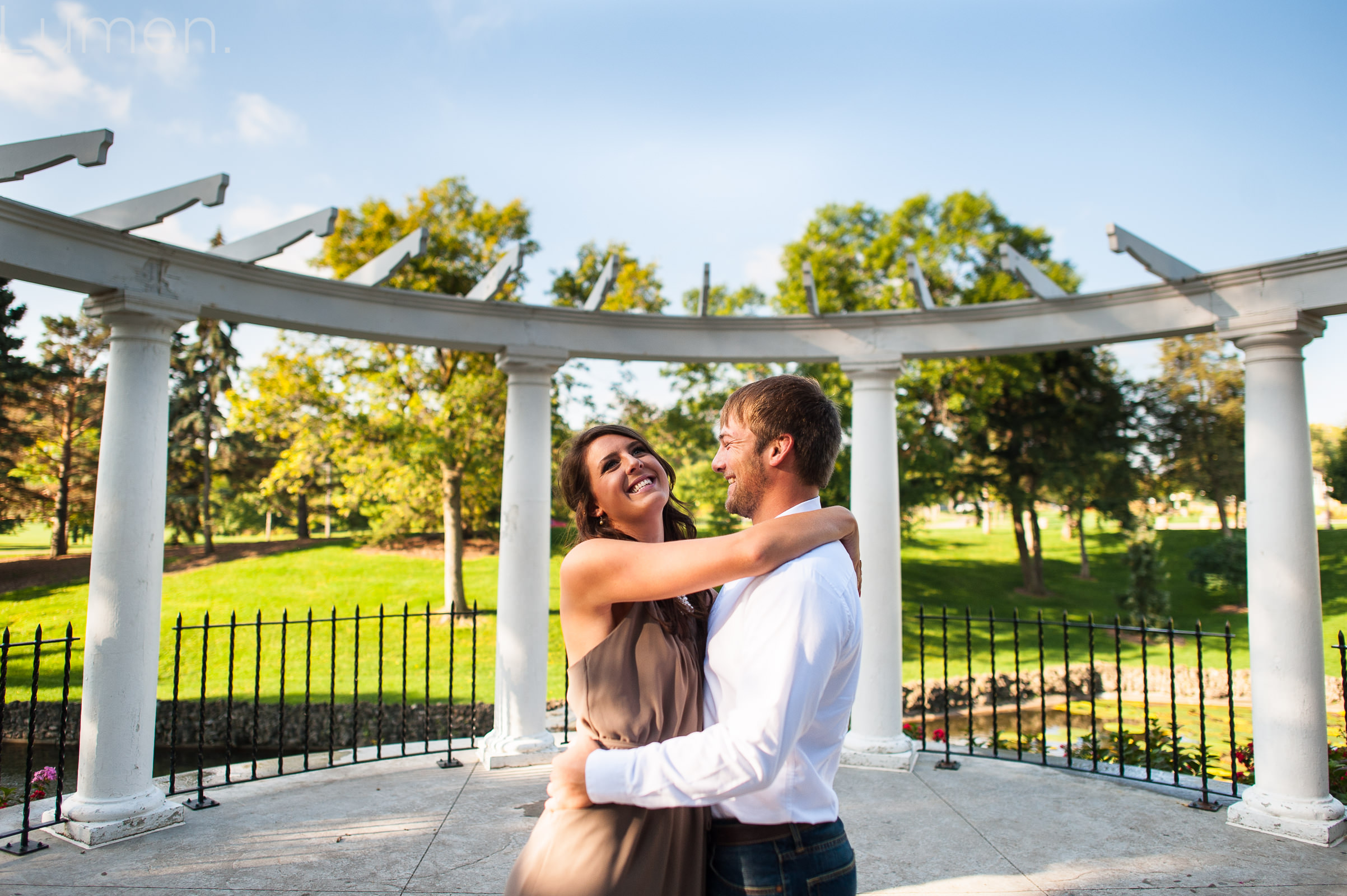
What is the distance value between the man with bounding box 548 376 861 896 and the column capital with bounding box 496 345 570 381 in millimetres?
5917

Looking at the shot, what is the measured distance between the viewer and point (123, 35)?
579cm

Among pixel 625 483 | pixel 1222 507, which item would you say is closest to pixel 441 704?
pixel 625 483

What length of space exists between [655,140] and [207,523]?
2605cm

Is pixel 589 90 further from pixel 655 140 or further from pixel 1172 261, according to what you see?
pixel 1172 261

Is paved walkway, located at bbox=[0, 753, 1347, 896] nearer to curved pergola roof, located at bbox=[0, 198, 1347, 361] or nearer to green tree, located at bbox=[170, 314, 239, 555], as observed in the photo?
curved pergola roof, located at bbox=[0, 198, 1347, 361]

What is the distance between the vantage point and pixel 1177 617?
26.1m

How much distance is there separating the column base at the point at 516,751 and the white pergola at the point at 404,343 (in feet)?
0.07

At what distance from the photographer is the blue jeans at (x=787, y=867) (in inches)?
72.8

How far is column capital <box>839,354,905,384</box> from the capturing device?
783 cm

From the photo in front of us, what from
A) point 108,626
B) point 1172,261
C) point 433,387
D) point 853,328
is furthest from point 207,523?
point 1172,261

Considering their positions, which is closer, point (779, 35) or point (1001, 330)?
point (1001, 330)

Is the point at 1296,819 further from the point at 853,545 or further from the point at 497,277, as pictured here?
the point at 497,277

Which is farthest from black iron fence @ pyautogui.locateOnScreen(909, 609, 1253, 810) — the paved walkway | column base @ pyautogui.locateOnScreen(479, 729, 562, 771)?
column base @ pyautogui.locateOnScreen(479, 729, 562, 771)

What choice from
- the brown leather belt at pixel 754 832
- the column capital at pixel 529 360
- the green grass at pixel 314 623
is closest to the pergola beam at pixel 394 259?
the column capital at pixel 529 360
